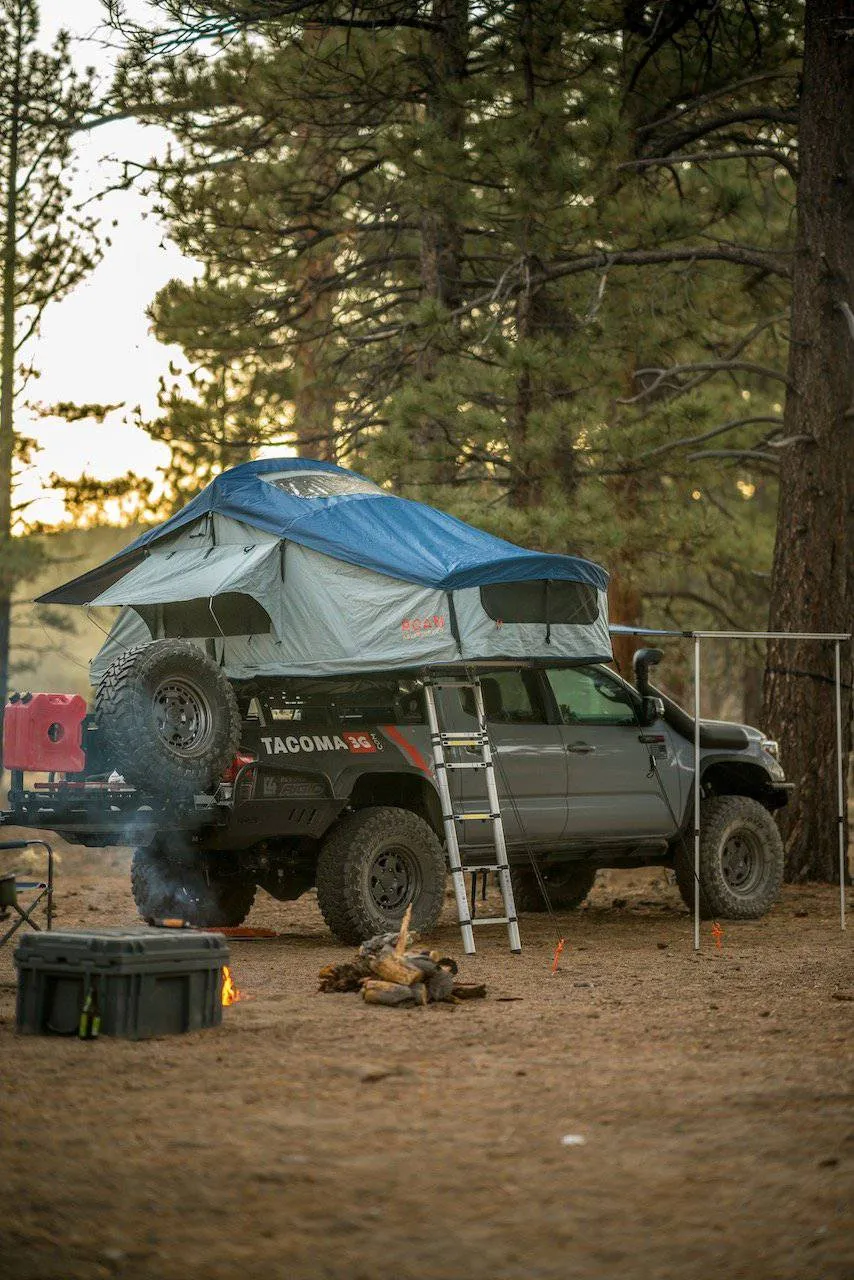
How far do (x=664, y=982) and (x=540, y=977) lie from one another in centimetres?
73

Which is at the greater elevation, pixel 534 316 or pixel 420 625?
pixel 534 316

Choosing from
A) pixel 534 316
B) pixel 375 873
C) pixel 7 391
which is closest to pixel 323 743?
pixel 375 873

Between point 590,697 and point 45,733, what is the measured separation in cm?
421

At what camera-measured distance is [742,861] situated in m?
12.9

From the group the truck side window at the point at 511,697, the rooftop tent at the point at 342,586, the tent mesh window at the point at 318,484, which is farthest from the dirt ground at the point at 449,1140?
the tent mesh window at the point at 318,484

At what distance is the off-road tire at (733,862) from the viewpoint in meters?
12.5

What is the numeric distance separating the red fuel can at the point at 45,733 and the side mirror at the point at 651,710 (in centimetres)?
441

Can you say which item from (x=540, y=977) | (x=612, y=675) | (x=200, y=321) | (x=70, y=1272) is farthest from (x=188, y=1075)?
(x=200, y=321)

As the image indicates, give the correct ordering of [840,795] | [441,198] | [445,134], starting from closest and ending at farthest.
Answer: [840,795] < [441,198] < [445,134]

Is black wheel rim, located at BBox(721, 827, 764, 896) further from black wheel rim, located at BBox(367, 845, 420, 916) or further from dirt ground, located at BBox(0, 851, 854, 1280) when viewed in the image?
dirt ground, located at BBox(0, 851, 854, 1280)

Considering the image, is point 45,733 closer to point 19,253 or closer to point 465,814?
point 465,814

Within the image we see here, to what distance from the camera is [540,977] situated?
9375 mm

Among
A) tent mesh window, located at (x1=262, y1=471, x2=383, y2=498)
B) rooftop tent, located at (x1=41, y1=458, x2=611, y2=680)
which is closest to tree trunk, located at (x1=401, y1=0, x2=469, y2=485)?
tent mesh window, located at (x1=262, y1=471, x2=383, y2=498)

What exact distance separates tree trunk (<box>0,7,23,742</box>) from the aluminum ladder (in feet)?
50.2
